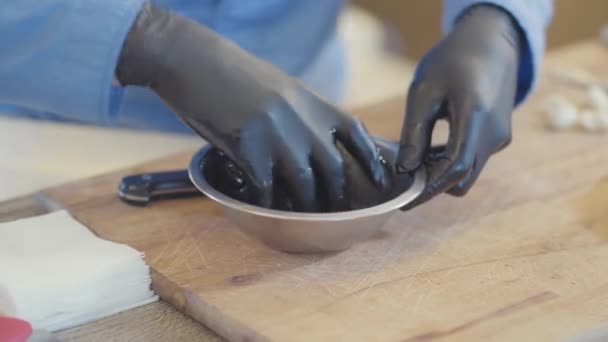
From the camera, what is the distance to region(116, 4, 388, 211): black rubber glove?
23.0 inches

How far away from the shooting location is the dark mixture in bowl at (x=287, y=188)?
0.61 meters

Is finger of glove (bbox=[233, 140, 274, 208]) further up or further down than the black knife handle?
further up

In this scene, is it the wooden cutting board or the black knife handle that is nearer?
the wooden cutting board

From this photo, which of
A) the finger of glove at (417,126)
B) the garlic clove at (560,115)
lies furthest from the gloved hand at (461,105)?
the garlic clove at (560,115)

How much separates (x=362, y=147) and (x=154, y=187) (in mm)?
176

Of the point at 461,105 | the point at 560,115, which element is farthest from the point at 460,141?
the point at 560,115

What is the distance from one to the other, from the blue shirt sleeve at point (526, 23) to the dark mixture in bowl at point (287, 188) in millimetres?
186

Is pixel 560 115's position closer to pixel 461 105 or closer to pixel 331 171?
pixel 461 105

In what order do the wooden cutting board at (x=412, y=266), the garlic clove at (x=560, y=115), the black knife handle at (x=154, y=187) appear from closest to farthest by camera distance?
the wooden cutting board at (x=412, y=266) → the black knife handle at (x=154, y=187) → the garlic clove at (x=560, y=115)

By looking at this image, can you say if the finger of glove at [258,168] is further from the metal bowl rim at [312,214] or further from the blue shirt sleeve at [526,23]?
the blue shirt sleeve at [526,23]

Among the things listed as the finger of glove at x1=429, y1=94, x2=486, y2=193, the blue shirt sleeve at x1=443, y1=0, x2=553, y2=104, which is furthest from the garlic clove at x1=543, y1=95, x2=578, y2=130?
the finger of glove at x1=429, y1=94, x2=486, y2=193

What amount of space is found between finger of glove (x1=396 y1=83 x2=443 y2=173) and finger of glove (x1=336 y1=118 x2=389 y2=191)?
17 millimetres

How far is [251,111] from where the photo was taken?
0.59 metres

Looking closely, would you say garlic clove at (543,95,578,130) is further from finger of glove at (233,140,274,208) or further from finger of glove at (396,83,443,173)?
finger of glove at (233,140,274,208)
